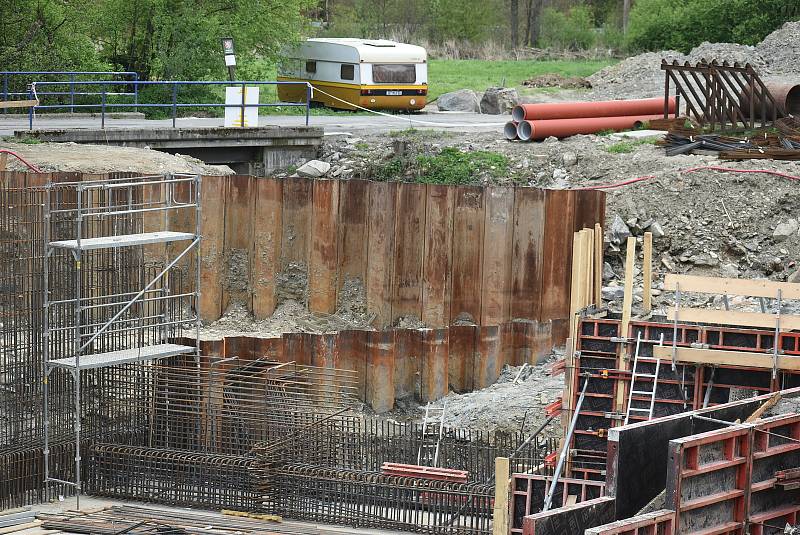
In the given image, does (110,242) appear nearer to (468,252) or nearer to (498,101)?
(468,252)

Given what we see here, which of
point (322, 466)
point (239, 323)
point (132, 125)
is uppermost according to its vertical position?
point (132, 125)

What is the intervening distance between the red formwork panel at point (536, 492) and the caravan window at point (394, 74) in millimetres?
21880

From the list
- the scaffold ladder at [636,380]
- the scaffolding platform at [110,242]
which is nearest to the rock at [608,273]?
the scaffold ladder at [636,380]

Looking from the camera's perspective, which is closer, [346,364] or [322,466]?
[322,466]

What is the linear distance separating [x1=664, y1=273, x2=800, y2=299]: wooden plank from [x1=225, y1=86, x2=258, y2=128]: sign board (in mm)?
13570

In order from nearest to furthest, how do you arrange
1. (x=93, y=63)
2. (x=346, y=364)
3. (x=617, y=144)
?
(x=346, y=364)
(x=617, y=144)
(x=93, y=63)

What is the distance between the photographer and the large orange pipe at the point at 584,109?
27.5m

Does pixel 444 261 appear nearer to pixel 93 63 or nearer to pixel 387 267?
pixel 387 267

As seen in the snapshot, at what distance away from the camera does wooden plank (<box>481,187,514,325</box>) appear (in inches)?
765

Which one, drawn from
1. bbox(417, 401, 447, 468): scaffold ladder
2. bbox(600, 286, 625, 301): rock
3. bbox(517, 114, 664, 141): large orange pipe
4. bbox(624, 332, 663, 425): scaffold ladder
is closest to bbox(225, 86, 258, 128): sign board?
bbox(517, 114, 664, 141): large orange pipe

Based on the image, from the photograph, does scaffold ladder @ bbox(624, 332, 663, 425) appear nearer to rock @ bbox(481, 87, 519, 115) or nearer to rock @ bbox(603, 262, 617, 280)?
rock @ bbox(603, 262, 617, 280)

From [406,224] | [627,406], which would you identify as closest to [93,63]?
[406,224]

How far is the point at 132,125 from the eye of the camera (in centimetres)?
2800

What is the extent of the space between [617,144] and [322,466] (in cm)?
1278
